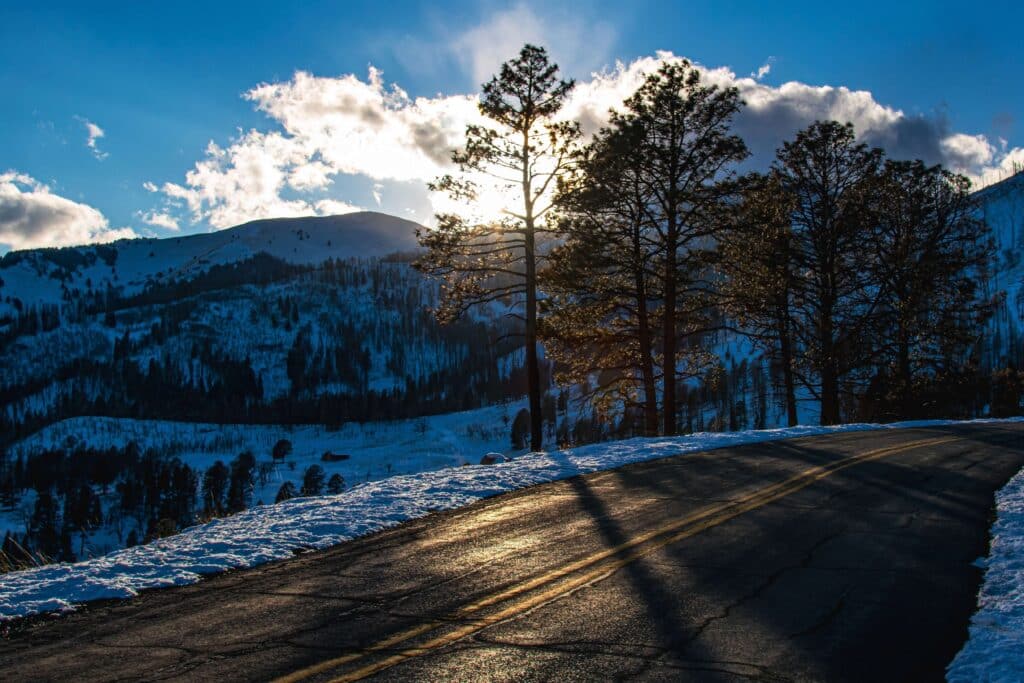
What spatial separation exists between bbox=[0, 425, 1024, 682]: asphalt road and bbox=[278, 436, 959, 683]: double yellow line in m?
0.02

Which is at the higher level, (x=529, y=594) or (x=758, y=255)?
(x=758, y=255)

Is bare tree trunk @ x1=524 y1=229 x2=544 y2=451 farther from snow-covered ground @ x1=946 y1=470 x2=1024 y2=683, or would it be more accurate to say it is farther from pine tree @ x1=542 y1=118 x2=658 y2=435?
snow-covered ground @ x1=946 y1=470 x2=1024 y2=683

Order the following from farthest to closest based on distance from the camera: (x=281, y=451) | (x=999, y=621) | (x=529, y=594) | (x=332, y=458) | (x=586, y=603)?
1. (x=281, y=451)
2. (x=332, y=458)
3. (x=529, y=594)
4. (x=586, y=603)
5. (x=999, y=621)

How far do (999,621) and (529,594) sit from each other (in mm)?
3422

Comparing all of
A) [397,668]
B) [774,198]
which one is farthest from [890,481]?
[774,198]

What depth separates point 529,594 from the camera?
575 cm

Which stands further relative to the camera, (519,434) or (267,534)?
(519,434)

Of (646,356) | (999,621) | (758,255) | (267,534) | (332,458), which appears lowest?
(332,458)

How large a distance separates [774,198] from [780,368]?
28.7 feet

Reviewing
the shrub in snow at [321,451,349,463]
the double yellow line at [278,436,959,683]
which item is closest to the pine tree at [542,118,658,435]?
the double yellow line at [278,436,959,683]

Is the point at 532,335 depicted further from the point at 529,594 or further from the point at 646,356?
the point at 529,594

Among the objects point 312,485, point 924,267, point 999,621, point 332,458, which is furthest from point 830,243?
point 332,458

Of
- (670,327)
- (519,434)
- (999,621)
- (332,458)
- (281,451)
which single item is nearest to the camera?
(999,621)

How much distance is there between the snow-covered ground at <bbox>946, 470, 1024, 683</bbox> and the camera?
13.8 feet
